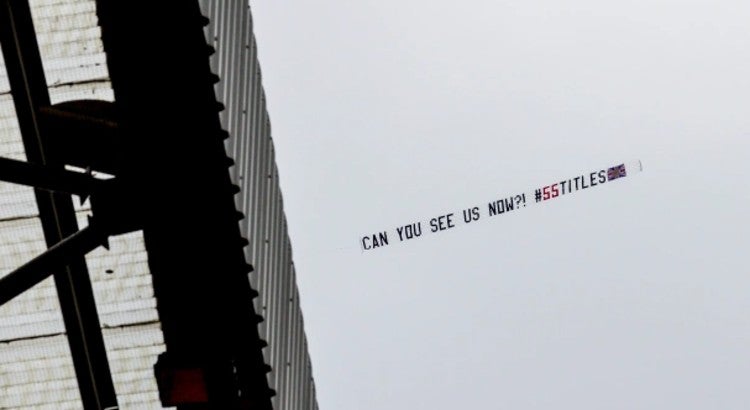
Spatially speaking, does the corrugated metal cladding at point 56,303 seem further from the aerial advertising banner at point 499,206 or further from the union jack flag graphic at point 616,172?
the union jack flag graphic at point 616,172

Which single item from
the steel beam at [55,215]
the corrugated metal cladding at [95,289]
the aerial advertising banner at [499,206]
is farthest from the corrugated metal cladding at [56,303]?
the aerial advertising banner at [499,206]

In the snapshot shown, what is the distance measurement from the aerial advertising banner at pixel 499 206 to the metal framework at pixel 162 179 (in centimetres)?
538

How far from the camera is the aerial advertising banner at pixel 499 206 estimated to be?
379 inches

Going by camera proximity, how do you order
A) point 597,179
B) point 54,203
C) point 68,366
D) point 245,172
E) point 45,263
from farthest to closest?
point 597,179 < point 68,366 < point 54,203 < point 245,172 < point 45,263

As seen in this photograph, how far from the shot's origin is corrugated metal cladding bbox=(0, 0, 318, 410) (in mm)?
5184

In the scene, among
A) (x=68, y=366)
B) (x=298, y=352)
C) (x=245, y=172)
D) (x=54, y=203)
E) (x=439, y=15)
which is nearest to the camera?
(x=245, y=172)

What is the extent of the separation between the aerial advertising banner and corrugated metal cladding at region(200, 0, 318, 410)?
3.79m

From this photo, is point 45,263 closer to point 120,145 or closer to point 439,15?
point 120,145

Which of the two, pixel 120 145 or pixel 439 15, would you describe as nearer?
pixel 120 145

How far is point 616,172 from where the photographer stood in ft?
33.2

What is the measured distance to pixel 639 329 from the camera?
10492 millimetres

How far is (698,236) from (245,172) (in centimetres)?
718

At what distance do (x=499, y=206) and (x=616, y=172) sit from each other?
1195mm

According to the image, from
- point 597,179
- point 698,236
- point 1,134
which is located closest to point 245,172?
point 1,134
